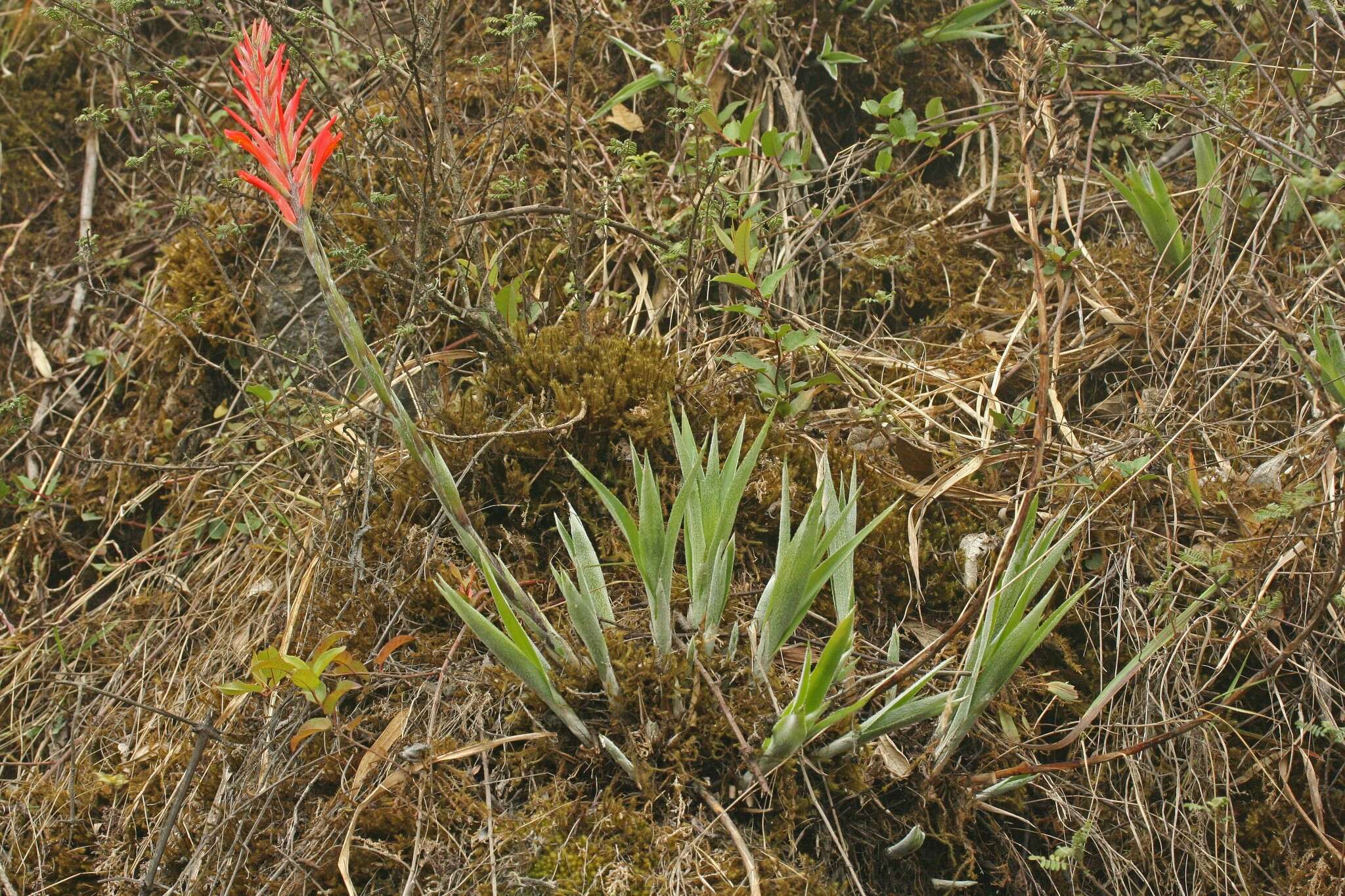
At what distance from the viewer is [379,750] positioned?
6.58 feet

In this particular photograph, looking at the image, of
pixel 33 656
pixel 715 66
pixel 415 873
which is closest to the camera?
pixel 415 873

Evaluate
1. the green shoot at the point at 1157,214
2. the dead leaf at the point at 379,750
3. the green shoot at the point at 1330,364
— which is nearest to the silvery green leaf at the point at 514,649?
the dead leaf at the point at 379,750

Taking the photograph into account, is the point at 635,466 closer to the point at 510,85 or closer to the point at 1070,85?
the point at 510,85

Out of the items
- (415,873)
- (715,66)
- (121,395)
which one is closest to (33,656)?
(121,395)

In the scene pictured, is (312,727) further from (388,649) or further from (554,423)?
(554,423)

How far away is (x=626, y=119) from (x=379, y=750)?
203cm

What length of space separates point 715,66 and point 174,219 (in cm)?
180

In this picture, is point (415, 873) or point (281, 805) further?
point (281, 805)

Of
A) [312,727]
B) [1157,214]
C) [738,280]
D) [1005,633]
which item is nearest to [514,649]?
[312,727]

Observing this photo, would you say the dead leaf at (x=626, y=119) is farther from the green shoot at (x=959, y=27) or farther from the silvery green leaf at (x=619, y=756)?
the silvery green leaf at (x=619, y=756)

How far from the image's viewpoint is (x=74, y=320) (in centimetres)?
331

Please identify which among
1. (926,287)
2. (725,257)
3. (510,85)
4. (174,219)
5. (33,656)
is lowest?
(33,656)

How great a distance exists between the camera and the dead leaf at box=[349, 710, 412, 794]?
197cm

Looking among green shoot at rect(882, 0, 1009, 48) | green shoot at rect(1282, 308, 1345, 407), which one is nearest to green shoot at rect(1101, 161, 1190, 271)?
green shoot at rect(1282, 308, 1345, 407)
